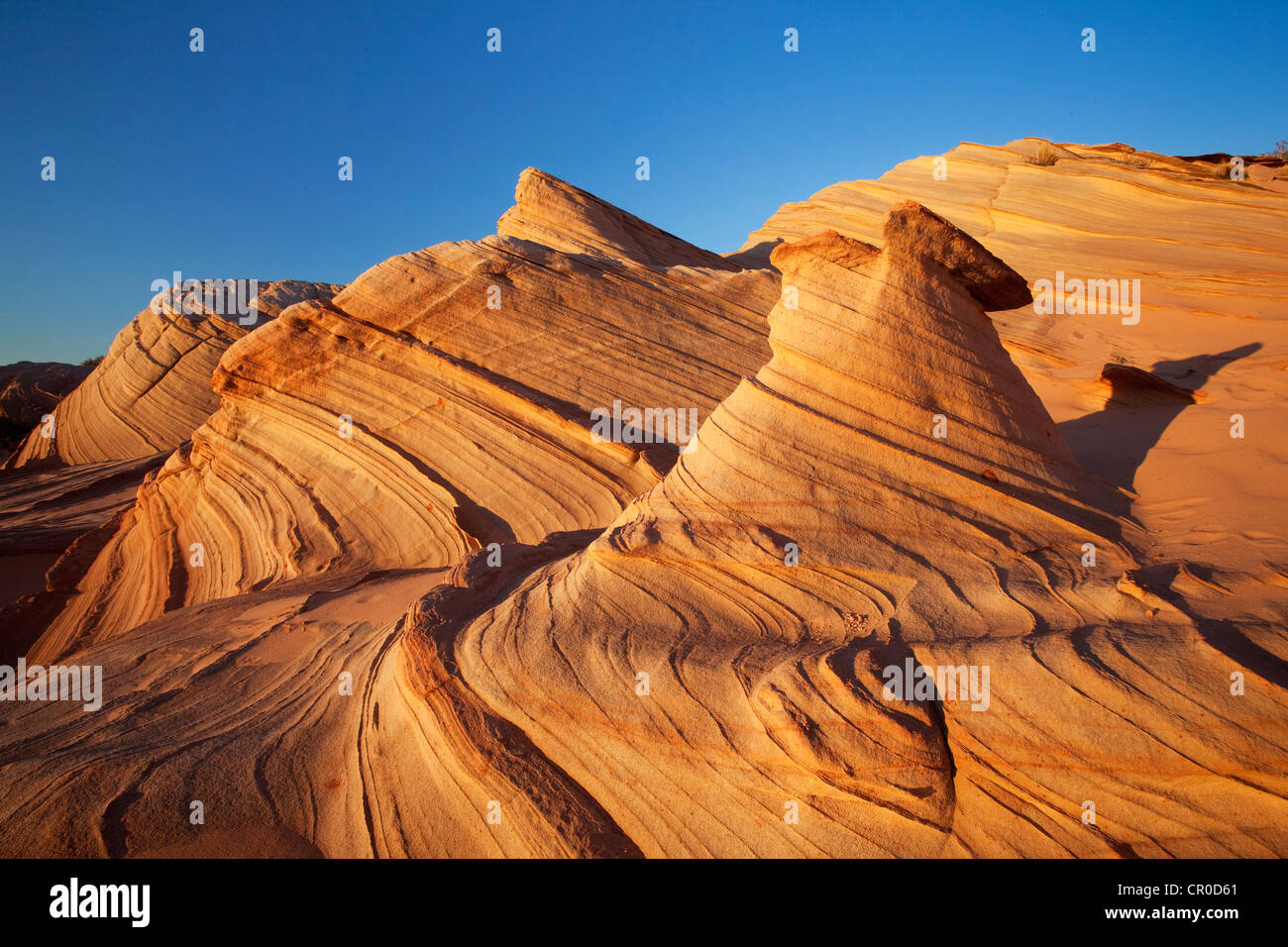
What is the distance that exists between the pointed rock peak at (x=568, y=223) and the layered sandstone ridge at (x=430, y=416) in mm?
2366

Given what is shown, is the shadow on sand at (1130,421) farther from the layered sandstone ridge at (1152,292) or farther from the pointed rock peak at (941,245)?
the pointed rock peak at (941,245)

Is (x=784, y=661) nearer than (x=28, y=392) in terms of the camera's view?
Yes

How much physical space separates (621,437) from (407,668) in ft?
18.0

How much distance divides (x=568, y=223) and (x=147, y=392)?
1464 cm

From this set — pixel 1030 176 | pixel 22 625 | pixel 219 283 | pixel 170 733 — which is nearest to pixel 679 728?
pixel 170 733

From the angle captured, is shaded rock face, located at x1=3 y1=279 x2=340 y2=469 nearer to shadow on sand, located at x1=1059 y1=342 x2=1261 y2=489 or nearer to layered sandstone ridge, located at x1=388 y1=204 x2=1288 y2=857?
layered sandstone ridge, located at x1=388 y1=204 x2=1288 y2=857

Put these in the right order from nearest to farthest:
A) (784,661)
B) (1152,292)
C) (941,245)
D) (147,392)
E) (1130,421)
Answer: (784,661) → (941,245) → (1130,421) → (1152,292) → (147,392)

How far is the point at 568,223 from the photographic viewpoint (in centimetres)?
1377

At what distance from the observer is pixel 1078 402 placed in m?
9.69

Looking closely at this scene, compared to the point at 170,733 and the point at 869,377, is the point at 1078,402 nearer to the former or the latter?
the point at 869,377

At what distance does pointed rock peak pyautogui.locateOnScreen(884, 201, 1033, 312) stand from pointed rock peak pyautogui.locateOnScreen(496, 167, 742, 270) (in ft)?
26.2

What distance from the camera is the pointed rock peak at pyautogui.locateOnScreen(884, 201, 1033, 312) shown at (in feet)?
18.5

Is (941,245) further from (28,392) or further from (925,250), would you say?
(28,392)

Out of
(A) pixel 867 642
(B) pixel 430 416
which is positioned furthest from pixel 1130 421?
(B) pixel 430 416
